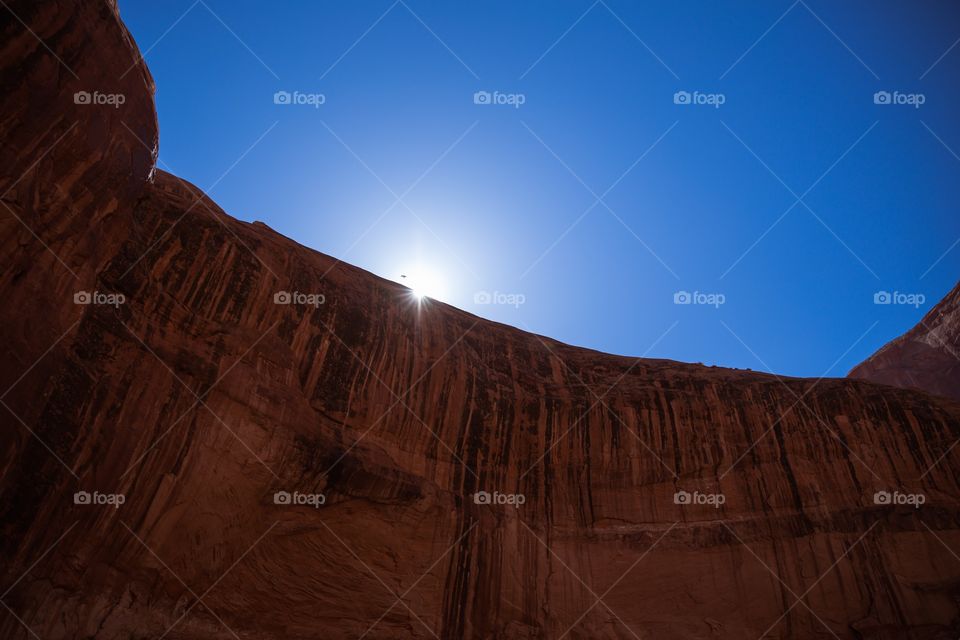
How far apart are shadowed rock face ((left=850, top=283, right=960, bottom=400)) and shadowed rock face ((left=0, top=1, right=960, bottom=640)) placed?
2201 cm

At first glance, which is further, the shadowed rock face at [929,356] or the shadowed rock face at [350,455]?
the shadowed rock face at [929,356]

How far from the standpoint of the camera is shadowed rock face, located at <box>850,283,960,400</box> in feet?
146

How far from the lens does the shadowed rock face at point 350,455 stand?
46.1 feet

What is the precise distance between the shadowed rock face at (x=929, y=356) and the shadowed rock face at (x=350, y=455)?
22006 mm

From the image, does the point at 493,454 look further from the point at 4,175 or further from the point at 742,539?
the point at 4,175

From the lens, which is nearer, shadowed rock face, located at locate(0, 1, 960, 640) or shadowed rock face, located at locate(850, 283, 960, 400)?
shadowed rock face, located at locate(0, 1, 960, 640)

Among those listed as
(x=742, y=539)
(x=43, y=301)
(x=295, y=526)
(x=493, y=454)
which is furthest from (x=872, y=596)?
(x=43, y=301)

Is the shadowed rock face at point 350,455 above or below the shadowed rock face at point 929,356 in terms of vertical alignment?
below

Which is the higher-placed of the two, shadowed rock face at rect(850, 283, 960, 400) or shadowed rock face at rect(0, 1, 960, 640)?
shadowed rock face at rect(850, 283, 960, 400)

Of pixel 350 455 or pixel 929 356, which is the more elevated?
pixel 929 356

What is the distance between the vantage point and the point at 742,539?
2405 centimetres

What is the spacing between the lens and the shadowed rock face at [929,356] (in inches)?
1753

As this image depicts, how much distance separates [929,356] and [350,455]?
48540mm

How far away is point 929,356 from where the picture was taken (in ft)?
153
